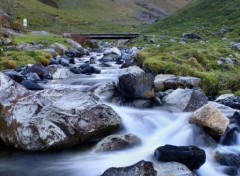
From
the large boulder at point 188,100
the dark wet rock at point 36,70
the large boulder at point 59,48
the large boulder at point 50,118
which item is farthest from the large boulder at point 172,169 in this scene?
the large boulder at point 59,48

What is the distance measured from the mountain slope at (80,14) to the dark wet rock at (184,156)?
80066 mm

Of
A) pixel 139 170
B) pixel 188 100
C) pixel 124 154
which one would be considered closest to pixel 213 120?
pixel 188 100

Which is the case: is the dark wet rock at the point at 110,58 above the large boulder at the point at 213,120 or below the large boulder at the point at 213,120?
below

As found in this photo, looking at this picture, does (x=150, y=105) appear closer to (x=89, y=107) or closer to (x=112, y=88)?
(x=112, y=88)

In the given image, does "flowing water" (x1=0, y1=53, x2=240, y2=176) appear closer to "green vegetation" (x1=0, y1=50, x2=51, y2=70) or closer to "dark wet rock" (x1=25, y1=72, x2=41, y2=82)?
"dark wet rock" (x1=25, y1=72, x2=41, y2=82)

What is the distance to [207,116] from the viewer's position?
13.9m

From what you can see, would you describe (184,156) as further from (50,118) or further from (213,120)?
(50,118)

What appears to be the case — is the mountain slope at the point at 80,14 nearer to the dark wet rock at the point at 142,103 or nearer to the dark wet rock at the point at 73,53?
the dark wet rock at the point at 73,53

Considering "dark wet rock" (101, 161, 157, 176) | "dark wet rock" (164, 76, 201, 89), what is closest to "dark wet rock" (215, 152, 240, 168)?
"dark wet rock" (101, 161, 157, 176)

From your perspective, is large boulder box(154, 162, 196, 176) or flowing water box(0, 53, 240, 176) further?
flowing water box(0, 53, 240, 176)

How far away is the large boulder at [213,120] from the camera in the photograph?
13.7 m

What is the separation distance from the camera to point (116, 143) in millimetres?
13273

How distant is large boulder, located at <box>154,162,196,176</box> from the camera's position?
10.6 meters

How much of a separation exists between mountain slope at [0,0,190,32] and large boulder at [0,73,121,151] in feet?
251
